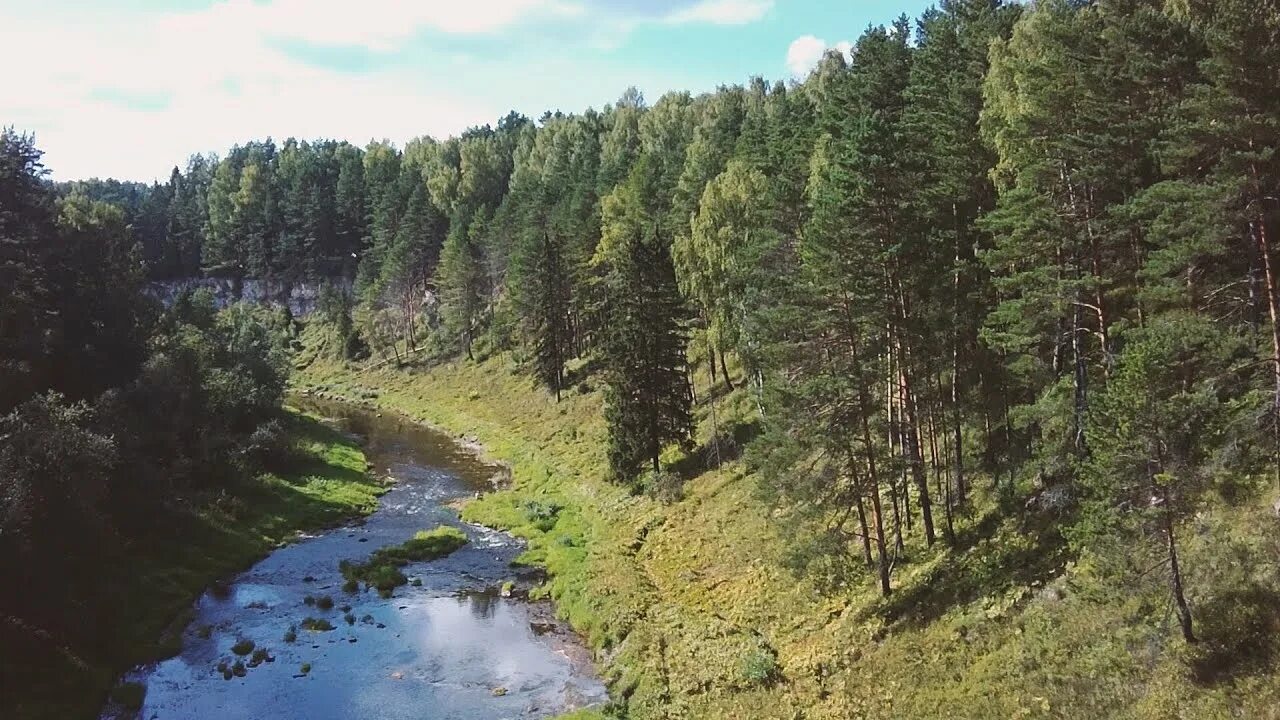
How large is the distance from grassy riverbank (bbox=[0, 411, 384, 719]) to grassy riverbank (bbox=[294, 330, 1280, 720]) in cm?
1424

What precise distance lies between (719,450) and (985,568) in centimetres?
2253

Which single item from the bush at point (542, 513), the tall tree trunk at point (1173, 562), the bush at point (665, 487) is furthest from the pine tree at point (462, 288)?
the tall tree trunk at point (1173, 562)

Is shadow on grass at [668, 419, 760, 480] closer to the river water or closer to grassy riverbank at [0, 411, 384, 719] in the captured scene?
the river water

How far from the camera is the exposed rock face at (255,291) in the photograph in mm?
144875

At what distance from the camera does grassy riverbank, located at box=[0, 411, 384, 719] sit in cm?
2848

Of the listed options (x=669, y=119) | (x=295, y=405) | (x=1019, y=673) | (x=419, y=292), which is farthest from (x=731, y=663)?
(x=669, y=119)

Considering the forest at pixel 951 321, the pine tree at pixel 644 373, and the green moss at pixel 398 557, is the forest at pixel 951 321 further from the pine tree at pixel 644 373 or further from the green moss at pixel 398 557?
the green moss at pixel 398 557

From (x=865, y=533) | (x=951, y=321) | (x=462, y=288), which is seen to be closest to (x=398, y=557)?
(x=865, y=533)

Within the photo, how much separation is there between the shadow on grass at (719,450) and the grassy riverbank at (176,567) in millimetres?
19975

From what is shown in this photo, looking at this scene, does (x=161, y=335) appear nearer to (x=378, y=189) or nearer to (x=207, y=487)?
(x=207, y=487)

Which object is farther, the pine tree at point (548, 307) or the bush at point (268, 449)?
the pine tree at point (548, 307)

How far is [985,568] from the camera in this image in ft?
94.0

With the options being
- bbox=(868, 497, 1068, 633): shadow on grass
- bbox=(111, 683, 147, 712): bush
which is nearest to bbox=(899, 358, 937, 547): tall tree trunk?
bbox=(868, 497, 1068, 633): shadow on grass

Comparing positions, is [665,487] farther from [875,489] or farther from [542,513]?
[875,489]
